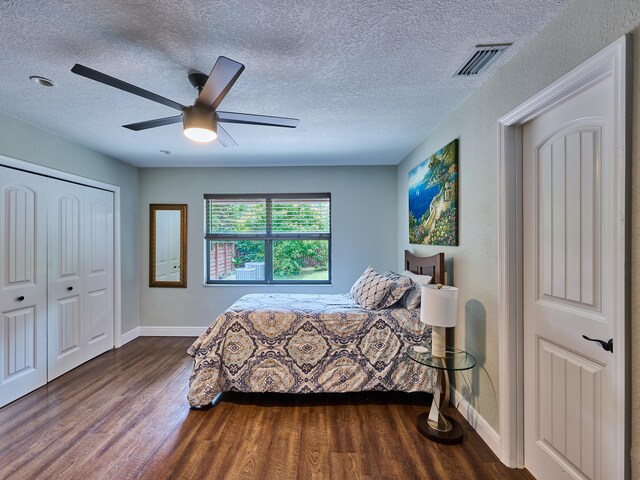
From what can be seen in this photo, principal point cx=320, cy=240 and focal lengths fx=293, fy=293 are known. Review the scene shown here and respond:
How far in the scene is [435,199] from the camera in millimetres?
2785

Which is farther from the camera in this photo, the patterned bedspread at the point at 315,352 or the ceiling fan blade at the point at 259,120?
the patterned bedspread at the point at 315,352

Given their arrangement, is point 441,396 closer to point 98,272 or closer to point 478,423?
point 478,423

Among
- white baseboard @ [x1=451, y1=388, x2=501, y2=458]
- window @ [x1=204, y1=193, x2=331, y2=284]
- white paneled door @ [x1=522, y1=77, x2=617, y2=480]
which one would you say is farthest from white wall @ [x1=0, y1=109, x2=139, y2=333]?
white baseboard @ [x1=451, y1=388, x2=501, y2=458]

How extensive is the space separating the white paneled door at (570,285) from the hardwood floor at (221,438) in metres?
0.42

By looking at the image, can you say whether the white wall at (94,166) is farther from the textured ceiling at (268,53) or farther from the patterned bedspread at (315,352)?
the patterned bedspread at (315,352)

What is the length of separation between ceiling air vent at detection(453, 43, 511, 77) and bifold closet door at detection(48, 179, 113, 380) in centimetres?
375

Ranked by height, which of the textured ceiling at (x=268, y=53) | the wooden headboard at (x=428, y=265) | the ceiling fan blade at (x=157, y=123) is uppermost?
the textured ceiling at (x=268, y=53)

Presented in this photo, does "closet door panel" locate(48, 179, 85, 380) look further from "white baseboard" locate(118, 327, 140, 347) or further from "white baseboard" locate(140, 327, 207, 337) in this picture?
"white baseboard" locate(140, 327, 207, 337)

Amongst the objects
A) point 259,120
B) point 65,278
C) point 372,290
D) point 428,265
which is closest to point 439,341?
point 372,290

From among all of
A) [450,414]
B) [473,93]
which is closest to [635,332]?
[450,414]

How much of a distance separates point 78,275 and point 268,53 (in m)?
3.19

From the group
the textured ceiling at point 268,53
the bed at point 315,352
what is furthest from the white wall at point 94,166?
the bed at point 315,352

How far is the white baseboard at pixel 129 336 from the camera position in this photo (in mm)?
3879

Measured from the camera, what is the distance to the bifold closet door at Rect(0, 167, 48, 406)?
2.47 metres
